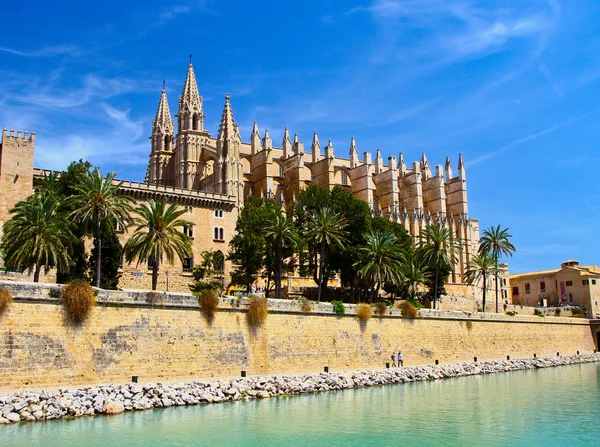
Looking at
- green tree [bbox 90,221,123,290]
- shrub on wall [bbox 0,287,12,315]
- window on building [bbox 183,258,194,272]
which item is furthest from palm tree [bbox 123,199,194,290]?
window on building [bbox 183,258,194,272]

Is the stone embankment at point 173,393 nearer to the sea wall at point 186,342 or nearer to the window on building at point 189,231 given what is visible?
the sea wall at point 186,342

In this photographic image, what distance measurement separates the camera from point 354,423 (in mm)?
20438

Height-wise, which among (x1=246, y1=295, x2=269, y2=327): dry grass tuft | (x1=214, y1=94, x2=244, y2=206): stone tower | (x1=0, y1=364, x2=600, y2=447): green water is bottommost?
(x1=0, y1=364, x2=600, y2=447): green water

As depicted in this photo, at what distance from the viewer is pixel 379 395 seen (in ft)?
87.6

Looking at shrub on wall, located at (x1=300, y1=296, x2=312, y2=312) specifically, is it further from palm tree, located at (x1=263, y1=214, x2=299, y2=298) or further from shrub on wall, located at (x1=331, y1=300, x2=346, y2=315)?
palm tree, located at (x1=263, y1=214, x2=299, y2=298)

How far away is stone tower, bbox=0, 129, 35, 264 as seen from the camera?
1495 inches

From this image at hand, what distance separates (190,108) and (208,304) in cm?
3652

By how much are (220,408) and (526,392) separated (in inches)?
564

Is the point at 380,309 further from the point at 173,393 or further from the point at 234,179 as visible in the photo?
the point at 234,179

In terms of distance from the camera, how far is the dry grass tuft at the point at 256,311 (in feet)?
93.8

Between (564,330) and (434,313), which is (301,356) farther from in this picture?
(564,330)

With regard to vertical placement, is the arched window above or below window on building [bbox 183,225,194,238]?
above

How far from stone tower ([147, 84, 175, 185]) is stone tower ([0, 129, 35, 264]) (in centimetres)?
2294

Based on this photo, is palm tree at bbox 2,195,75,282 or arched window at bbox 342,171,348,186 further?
arched window at bbox 342,171,348,186
